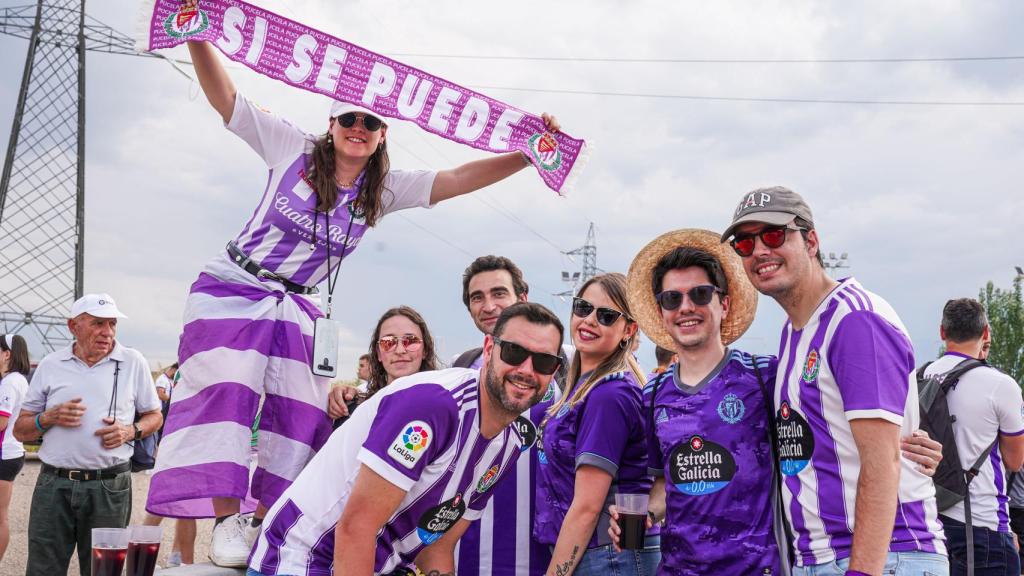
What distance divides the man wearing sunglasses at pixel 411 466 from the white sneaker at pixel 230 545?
1052mm

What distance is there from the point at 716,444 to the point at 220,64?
9.87 ft

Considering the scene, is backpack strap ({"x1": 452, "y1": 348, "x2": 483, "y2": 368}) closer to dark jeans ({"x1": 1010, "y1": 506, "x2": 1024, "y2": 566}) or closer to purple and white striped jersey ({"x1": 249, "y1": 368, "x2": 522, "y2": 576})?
purple and white striped jersey ({"x1": 249, "y1": 368, "x2": 522, "y2": 576})

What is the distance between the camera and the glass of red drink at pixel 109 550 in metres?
3.39

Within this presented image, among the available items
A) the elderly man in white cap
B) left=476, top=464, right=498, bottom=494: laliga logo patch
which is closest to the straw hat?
→ left=476, top=464, right=498, bottom=494: laliga logo patch

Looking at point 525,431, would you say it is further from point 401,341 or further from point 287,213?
point 287,213

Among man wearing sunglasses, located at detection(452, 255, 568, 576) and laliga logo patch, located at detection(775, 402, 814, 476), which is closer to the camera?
laliga logo patch, located at detection(775, 402, 814, 476)

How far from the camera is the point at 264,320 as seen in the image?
4.24m

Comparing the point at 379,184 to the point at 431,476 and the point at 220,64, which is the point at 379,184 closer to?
the point at 220,64

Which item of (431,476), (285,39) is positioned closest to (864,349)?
(431,476)

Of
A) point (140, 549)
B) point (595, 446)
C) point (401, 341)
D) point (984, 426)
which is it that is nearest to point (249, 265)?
point (401, 341)

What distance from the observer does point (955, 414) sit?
17.0 feet

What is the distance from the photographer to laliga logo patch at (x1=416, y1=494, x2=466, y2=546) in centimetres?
332

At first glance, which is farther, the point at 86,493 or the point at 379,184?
the point at 86,493

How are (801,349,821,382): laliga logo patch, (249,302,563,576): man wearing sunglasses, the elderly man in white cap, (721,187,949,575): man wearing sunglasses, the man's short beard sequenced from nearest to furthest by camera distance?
(721,187,949,575): man wearing sunglasses
(801,349,821,382): laliga logo patch
(249,302,563,576): man wearing sunglasses
the man's short beard
the elderly man in white cap
